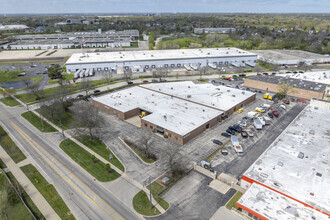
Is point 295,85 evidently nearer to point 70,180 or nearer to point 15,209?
point 70,180

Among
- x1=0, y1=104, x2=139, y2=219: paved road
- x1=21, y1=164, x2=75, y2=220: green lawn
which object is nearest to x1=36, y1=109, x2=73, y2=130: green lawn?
Result: x1=0, y1=104, x2=139, y2=219: paved road

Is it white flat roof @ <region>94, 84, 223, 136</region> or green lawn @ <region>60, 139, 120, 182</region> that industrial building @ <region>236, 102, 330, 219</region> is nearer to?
white flat roof @ <region>94, 84, 223, 136</region>

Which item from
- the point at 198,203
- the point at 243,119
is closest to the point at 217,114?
the point at 243,119

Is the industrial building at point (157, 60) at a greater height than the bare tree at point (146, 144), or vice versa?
the industrial building at point (157, 60)

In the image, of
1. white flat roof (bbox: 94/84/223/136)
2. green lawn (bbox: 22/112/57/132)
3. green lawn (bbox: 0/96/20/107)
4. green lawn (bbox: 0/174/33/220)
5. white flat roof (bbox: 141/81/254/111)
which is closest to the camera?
green lawn (bbox: 0/174/33/220)

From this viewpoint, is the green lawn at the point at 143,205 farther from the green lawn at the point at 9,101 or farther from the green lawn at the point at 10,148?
the green lawn at the point at 9,101

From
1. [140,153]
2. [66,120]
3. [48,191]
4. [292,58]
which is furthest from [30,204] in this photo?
[292,58]

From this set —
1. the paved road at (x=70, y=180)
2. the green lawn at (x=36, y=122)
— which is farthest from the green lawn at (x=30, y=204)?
the green lawn at (x=36, y=122)
